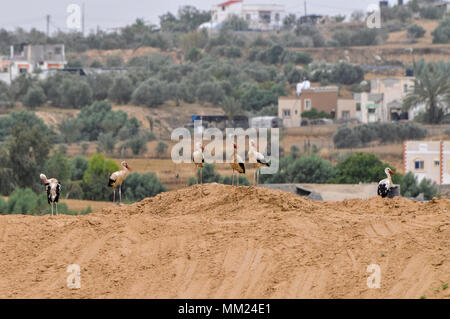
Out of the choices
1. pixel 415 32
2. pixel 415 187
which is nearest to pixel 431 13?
pixel 415 32

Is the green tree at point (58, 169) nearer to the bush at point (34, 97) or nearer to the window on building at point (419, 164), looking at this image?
the window on building at point (419, 164)

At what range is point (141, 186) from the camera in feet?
154

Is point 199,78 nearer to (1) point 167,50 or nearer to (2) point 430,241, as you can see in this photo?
(1) point 167,50

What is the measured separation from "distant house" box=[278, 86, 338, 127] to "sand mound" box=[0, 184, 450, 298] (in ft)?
198

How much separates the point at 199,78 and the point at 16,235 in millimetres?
79359

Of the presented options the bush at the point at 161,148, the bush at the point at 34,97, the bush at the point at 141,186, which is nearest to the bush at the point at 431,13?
the bush at the point at 34,97

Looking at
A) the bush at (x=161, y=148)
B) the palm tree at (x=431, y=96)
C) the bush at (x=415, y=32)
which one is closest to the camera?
the bush at (x=161, y=148)

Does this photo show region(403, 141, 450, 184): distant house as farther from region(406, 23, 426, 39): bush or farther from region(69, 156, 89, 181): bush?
region(406, 23, 426, 39): bush

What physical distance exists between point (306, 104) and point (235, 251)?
209ft

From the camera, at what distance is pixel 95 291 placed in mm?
11969

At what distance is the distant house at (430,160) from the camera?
47250 millimetres

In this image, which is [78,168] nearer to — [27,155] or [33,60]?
[27,155]

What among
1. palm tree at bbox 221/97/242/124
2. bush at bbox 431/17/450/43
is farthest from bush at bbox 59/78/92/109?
bush at bbox 431/17/450/43

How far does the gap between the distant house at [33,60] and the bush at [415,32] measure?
44664mm
